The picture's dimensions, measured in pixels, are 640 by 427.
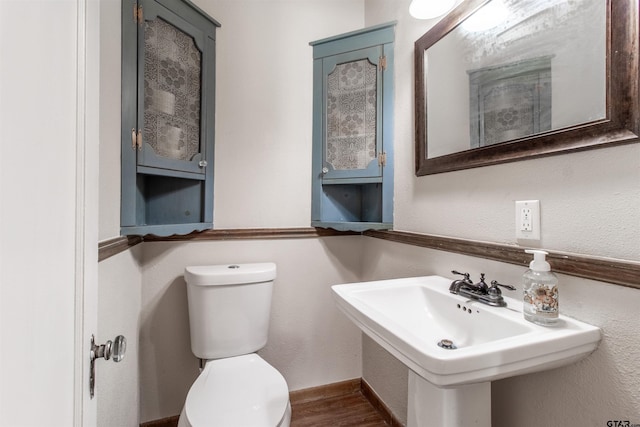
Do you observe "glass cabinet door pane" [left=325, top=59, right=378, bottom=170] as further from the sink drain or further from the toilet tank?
the sink drain

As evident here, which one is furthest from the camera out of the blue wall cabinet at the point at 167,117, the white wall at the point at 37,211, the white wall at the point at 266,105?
the white wall at the point at 266,105

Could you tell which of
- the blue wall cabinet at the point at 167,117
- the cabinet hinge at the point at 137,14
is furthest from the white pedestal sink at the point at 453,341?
the cabinet hinge at the point at 137,14

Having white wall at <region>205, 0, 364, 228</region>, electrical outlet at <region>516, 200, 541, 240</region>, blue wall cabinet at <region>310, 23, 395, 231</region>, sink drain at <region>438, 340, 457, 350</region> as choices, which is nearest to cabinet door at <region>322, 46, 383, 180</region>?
blue wall cabinet at <region>310, 23, 395, 231</region>

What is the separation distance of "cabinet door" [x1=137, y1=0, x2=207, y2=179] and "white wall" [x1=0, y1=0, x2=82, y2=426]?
2.56 feet

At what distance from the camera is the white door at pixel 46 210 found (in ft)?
0.96

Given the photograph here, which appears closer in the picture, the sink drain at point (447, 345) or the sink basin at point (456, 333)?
the sink basin at point (456, 333)

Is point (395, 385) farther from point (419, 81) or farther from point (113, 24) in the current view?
point (113, 24)

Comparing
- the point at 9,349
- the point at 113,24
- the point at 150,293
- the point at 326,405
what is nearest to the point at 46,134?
the point at 9,349

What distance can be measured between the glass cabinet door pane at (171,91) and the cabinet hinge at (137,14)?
38 mm

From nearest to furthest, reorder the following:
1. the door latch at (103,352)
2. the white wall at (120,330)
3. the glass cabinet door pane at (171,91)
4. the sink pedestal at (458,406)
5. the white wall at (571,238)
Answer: the door latch at (103,352), the white wall at (571,238), the sink pedestal at (458,406), the white wall at (120,330), the glass cabinet door pane at (171,91)

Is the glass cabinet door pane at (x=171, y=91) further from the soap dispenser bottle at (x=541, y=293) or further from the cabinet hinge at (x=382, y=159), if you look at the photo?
the soap dispenser bottle at (x=541, y=293)

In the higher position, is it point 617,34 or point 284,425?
point 617,34

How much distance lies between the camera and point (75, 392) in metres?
0.47

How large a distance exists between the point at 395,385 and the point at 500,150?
1193 millimetres
